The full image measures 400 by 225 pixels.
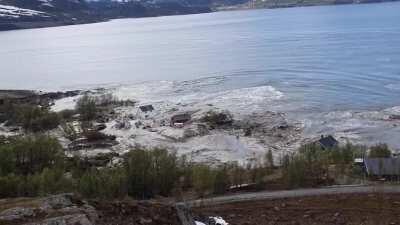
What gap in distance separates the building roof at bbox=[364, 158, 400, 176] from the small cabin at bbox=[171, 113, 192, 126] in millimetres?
23814

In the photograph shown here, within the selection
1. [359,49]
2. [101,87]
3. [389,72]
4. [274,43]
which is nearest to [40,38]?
[274,43]

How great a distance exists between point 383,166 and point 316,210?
9636 mm

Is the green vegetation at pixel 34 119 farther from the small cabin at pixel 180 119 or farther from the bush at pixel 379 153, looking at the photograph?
the bush at pixel 379 153

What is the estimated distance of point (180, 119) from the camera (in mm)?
55844

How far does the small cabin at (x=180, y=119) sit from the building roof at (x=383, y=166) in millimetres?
23814

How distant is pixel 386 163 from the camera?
1336 inches

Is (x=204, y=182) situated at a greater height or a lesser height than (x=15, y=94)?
lesser

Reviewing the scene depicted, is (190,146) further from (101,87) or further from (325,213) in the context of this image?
(101,87)

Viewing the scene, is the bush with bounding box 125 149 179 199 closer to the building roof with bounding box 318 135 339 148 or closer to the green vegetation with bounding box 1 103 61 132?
the building roof with bounding box 318 135 339 148

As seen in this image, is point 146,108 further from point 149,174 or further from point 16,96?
point 149,174

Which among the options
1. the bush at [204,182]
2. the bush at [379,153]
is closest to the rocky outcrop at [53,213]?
the bush at [204,182]

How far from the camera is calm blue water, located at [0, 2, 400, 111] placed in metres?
65.1

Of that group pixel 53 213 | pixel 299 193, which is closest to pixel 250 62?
pixel 299 193

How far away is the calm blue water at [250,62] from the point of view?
65125 mm
